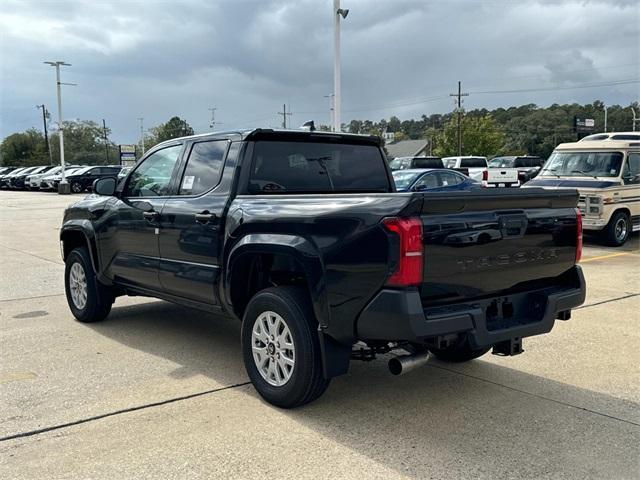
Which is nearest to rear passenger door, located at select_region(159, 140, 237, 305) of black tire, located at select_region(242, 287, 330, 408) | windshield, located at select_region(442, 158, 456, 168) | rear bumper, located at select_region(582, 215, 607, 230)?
black tire, located at select_region(242, 287, 330, 408)

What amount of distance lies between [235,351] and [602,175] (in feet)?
34.6

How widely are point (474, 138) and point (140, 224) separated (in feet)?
208

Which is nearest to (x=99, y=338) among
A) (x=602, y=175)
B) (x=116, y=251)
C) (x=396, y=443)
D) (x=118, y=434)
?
(x=116, y=251)

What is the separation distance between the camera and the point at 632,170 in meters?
13.1

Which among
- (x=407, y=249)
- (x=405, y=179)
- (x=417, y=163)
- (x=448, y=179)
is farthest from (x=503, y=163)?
(x=407, y=249)

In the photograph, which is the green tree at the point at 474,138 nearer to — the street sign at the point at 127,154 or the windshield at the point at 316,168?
the street sign at the point at 127,154

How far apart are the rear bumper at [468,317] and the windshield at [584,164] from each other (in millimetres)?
10135

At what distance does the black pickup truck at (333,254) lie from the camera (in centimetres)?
345

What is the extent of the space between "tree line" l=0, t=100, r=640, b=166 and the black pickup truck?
6247 cm

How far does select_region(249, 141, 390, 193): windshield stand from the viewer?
4.77 metres

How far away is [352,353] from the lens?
4137 mm

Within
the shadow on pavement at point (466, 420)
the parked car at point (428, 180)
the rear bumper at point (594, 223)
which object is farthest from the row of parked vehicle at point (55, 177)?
the shadow on pavement at point (466, 420)

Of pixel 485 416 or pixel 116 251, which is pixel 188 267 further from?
pixel 485 416

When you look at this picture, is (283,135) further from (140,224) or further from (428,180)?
(428,180)
